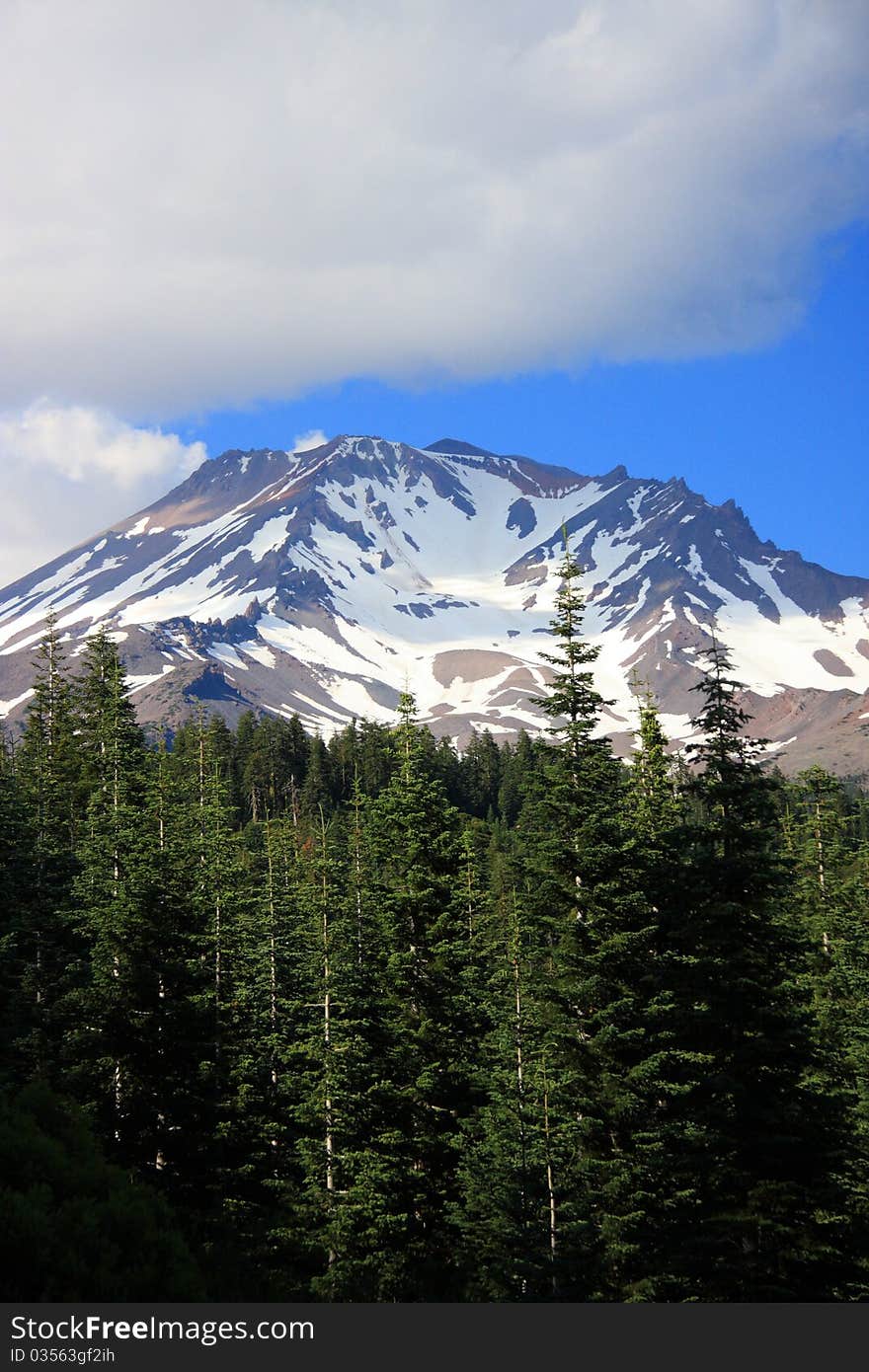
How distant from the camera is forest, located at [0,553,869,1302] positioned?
67.4 ft

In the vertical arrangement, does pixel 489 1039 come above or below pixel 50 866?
below

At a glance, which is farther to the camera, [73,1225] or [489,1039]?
[489,1039]

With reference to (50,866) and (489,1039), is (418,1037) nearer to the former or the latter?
(489,1039)

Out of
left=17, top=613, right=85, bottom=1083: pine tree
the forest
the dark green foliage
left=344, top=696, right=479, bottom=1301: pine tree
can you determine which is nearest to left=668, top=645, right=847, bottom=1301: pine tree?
the forest

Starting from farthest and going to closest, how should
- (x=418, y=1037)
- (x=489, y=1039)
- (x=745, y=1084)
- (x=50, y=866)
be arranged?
(x=50, y=866) → (x=418, y=1037) → (x=489, y=1039) → (x=745, y=1084)

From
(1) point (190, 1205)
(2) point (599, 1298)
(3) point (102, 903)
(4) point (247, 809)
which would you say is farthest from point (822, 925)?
(4) point (247, 809)

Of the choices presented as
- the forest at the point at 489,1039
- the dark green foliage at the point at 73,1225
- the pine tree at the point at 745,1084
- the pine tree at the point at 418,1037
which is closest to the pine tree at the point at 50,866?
the forest at the point at 489,1039

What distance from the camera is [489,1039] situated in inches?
1044

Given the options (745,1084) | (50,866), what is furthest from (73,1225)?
(50,866)

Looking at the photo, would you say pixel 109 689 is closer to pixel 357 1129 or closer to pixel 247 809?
pixel 357 1129

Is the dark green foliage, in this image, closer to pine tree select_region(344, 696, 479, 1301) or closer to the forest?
the forest

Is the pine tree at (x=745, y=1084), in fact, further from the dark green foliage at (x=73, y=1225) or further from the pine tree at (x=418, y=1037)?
Result: the dark green foliage at (x=73, y=1225)

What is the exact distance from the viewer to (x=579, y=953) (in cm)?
2267

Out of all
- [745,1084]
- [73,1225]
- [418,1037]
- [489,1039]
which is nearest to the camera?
[73,1225]
